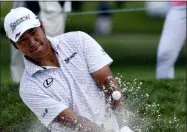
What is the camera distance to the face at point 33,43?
553 centimetres

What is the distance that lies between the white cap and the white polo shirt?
0.61 feet

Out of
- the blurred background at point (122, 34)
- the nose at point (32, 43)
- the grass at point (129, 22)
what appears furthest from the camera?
the grass at point (129, 22)

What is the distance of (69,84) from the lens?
565cm

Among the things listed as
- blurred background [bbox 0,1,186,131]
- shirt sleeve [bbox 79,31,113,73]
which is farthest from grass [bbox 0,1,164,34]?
shirt sleeve [bbox 79,31,113,73]

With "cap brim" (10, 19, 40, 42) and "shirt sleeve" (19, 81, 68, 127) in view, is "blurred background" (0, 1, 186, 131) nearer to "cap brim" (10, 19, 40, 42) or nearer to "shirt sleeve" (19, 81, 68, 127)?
"shirt sleeve" (19, 81, 68, 127)

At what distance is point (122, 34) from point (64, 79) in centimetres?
1161

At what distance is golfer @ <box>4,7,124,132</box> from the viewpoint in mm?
5594

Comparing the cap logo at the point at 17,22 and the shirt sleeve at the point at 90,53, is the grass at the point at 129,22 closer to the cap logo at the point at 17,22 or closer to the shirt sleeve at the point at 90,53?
the shirt sleeve at the point at 90,53

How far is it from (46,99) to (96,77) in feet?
1.20

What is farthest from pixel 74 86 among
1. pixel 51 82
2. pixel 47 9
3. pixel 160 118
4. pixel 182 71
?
pixel 182 71

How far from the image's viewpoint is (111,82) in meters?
5.73

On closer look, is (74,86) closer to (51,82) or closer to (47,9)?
(51,82)

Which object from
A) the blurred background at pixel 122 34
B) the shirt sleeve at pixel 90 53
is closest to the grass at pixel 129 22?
the blurred background at pixel 122 34

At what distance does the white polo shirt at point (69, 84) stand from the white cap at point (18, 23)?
0.61 ft
